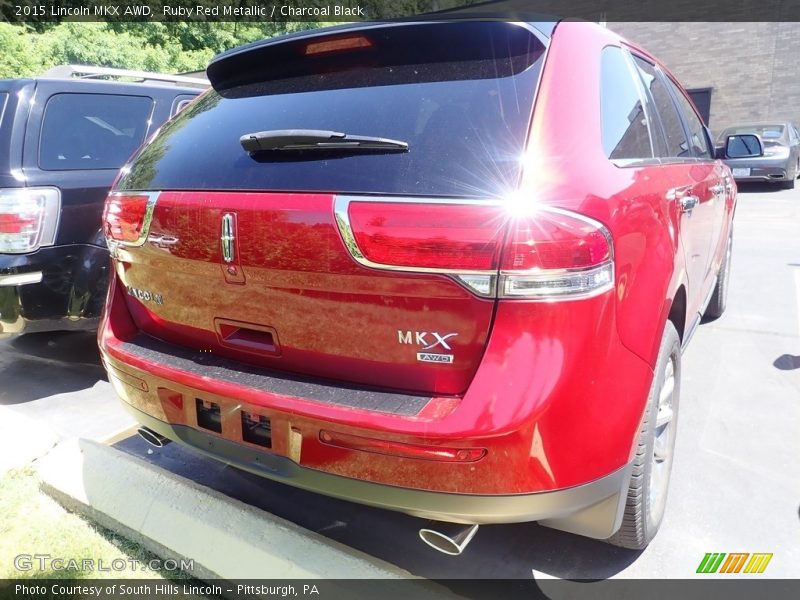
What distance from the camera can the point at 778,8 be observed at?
16.4 metres

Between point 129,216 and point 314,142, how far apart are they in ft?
2.69

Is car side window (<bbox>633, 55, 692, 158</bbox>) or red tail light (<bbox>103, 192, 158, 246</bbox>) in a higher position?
car side window (<bbox>633, 55, 692, 158</bbox>)

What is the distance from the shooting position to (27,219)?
11.0 feet

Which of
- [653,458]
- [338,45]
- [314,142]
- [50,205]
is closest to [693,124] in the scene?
[653,458]

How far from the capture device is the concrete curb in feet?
6.49

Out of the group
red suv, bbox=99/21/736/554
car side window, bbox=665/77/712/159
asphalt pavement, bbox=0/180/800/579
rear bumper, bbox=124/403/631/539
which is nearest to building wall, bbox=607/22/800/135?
asphalt pavement, bbox=0/180/800/579

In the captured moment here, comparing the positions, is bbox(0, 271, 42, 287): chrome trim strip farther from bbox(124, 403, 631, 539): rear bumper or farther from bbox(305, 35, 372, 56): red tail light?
bbox(305, 35, 372, 56): red tail light

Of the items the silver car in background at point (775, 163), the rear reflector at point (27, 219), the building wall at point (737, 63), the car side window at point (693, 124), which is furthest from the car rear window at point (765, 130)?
the rear reflector at point (27, 219)

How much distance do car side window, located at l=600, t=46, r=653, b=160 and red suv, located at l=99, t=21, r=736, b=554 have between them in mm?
14

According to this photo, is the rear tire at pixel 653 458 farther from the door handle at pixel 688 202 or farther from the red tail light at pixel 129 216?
the red tail light at pixel 129 216

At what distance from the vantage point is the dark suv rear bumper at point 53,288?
336cm

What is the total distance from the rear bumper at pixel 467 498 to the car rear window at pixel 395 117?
0.80 meters

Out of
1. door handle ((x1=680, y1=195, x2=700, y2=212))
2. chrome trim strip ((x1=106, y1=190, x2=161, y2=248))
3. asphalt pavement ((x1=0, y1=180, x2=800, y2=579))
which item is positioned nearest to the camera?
chrome trim strip ((x1=106, y1=190, x2=161, y2=248))

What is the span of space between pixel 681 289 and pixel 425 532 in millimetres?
1391
